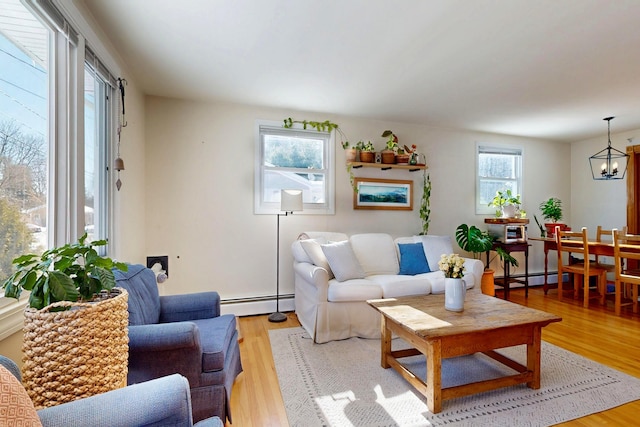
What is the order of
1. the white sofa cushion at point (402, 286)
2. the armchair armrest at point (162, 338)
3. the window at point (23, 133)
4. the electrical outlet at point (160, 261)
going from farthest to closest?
the electrical outlet at point (160, 261) → the white sofa cushion at point (402, 286) → the armchair armrest at point (162, 338) → the window at point (23, 133)

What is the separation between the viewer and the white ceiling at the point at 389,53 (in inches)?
74.9

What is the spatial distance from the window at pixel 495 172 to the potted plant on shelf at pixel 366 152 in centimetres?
190

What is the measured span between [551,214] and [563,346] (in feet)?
9.35

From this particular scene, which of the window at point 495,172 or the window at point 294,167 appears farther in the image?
the window at point 495,172

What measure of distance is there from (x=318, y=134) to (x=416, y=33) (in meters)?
1.95

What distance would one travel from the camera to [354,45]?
2.29 m

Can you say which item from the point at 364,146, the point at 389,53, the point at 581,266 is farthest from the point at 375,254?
the point at 581,266

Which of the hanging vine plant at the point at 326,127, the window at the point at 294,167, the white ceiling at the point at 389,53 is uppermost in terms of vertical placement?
the white ceiling at the point at 389,53

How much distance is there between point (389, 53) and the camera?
2412mm

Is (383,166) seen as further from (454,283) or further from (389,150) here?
(454,283)

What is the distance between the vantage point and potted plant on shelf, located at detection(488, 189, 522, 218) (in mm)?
4508

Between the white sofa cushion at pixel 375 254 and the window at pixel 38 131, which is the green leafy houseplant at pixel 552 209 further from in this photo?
the window at pixel 38 131

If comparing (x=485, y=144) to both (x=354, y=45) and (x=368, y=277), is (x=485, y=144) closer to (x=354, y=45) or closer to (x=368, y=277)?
(x=368, y=277)

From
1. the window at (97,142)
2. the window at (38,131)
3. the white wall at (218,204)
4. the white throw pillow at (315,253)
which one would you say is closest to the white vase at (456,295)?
the white throw pillow at (315,253)
